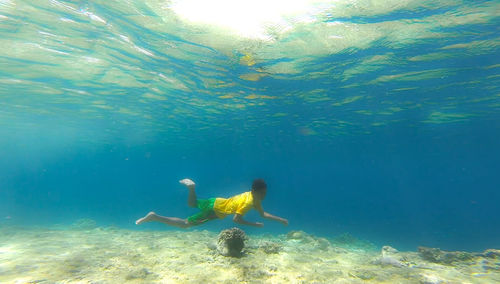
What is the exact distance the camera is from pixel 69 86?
61.9 ft

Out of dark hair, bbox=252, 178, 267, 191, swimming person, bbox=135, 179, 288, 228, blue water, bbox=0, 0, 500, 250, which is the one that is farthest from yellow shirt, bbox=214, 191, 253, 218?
blue water, bbox=0, 0, 500, 250

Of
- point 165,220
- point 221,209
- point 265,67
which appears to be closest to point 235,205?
point 221,209

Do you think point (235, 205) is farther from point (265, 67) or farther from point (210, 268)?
point (265, 67)

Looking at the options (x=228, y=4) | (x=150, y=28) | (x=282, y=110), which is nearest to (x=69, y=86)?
(x=150, y=28)

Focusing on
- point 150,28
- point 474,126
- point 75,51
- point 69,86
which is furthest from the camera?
point 474,126

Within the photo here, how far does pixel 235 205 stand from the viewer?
7910mm

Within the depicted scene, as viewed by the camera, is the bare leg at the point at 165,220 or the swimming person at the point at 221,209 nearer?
the swimming person at the point at 221,209

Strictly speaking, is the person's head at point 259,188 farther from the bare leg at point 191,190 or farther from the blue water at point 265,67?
the blue water at point 265,67

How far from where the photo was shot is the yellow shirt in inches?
298

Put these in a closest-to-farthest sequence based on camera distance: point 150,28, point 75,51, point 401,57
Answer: point 150,28 < point 401,57 < point 75,51

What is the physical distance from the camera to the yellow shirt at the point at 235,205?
7.57 meters

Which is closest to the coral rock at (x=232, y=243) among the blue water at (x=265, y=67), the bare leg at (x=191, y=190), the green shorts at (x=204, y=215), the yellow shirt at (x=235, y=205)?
the yellow shirt at (x=235, y=205)

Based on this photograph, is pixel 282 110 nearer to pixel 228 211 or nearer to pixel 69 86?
pixel 228 211

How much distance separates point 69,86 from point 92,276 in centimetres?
1844
